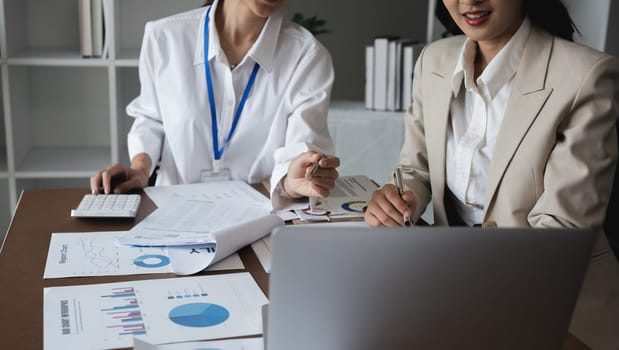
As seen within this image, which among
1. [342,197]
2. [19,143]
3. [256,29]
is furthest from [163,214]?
[19,143]

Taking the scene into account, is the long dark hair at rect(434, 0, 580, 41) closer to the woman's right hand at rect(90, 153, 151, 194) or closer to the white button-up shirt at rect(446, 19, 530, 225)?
the white button-up shirt at rect(446, 19, 530, 225)

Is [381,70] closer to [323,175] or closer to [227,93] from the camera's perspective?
[227,93]

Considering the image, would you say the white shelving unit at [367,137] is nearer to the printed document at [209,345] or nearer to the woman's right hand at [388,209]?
the woman's right hand at [388,209]

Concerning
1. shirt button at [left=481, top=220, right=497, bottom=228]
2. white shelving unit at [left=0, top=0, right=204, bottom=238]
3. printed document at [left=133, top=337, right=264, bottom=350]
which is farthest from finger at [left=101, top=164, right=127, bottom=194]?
white shelving unit at [left=0, top=0, right=204, bottom=238]

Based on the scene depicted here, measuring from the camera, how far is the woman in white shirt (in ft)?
6.28

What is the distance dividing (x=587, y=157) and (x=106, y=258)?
0.96 meters

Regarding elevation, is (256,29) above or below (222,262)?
above

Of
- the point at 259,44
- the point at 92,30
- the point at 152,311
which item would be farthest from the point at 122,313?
the point at 92,30

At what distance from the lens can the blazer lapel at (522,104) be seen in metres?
1.45

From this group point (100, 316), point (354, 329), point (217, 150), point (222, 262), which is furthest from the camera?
point (217, 150)

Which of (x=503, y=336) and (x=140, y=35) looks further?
(x=140, y=35)

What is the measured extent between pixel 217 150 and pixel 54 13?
142 cm

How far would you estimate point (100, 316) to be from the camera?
1043 mm

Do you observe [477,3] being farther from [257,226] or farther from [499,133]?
[257,226]
